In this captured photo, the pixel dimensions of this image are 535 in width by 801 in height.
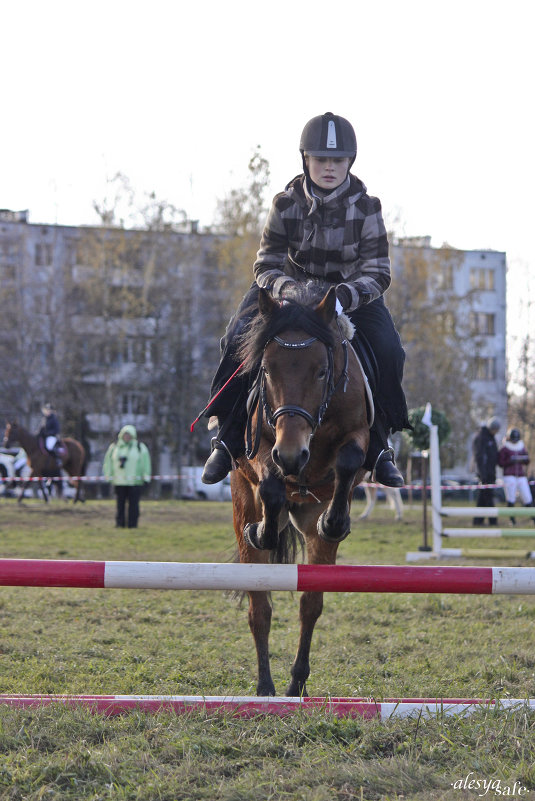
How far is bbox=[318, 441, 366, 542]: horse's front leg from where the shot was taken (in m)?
4.95

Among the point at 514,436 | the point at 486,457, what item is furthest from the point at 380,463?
the point at 486,457

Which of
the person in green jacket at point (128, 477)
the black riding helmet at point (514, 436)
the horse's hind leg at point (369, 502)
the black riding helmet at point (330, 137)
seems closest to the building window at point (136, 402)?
the horse's hind leg at point (369, 502)

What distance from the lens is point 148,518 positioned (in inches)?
891

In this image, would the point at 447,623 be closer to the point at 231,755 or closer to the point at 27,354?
the point at 231,755

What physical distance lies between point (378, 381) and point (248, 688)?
197 cm

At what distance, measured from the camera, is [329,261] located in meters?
5.89

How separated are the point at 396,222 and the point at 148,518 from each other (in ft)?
88.7

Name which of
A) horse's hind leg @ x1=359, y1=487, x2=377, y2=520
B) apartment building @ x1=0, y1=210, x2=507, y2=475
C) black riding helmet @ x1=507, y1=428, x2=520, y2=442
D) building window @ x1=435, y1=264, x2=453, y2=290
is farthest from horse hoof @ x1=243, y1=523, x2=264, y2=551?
building window @ x1=435, y1=264, x2=453, y2=290

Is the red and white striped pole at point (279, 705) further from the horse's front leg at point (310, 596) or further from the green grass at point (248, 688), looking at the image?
the horse's front leg at point (310, 596)

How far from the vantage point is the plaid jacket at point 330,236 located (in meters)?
5.75

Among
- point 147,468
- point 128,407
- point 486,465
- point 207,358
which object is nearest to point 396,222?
point 207,358

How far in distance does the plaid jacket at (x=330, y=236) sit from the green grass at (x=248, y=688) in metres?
2.42

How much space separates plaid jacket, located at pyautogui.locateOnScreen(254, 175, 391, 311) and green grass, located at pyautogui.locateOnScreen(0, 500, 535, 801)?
7.95 feet

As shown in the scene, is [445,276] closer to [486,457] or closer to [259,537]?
[486,457]
